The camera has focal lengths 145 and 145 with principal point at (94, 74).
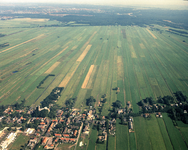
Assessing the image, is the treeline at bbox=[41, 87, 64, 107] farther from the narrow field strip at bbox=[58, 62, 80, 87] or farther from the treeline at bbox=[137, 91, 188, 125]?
the treeline at bbox=[137, 91, 188, 125]

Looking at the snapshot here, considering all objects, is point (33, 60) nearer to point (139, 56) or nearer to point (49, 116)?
point (49, 116)

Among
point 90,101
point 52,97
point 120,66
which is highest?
point 120,66

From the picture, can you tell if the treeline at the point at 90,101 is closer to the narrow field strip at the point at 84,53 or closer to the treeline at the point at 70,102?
the treeline at the point at 70,102

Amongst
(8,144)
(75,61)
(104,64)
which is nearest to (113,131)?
(8,144)

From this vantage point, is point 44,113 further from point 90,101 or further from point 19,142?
point 90,101

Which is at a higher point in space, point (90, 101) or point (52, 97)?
point (52, 97)

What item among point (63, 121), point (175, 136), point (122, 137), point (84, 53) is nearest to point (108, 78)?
point (63, 121)

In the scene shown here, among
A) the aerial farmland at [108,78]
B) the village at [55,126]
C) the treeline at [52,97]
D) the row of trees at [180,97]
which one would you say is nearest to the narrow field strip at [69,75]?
the aerial farmland at [108,78]
